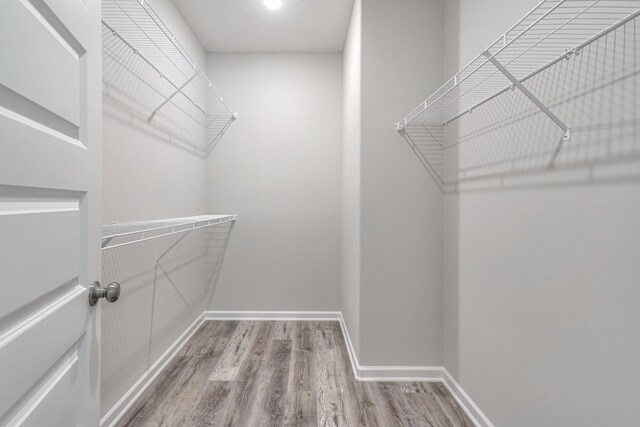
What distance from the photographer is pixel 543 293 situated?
1.09m

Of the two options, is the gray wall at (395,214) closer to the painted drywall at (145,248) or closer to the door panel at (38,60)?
the painted drywall at (145,248)

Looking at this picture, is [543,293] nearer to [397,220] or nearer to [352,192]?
[397,220]

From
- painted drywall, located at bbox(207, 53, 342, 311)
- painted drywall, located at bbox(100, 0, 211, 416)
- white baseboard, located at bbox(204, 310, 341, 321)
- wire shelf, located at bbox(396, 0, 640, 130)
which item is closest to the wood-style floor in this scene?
painted drywall, located at bbox(100, 0, 211, 416)

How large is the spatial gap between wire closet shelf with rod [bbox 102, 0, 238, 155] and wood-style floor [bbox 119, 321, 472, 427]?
1.43 meters

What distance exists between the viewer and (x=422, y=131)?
73.9 inches

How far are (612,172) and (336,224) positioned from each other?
2.09 m

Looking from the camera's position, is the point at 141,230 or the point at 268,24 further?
the point at 268,24

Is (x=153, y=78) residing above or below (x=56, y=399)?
above

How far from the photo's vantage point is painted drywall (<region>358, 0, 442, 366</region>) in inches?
73.7

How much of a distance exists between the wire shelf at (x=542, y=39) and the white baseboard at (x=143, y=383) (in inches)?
76.1

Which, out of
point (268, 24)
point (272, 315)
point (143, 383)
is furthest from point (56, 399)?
point (268, 24)

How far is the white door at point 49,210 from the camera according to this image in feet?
1.58

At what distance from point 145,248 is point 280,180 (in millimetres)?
1283

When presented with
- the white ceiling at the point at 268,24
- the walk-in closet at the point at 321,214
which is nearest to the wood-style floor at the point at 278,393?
the walk-in closet at the point at 321,214
